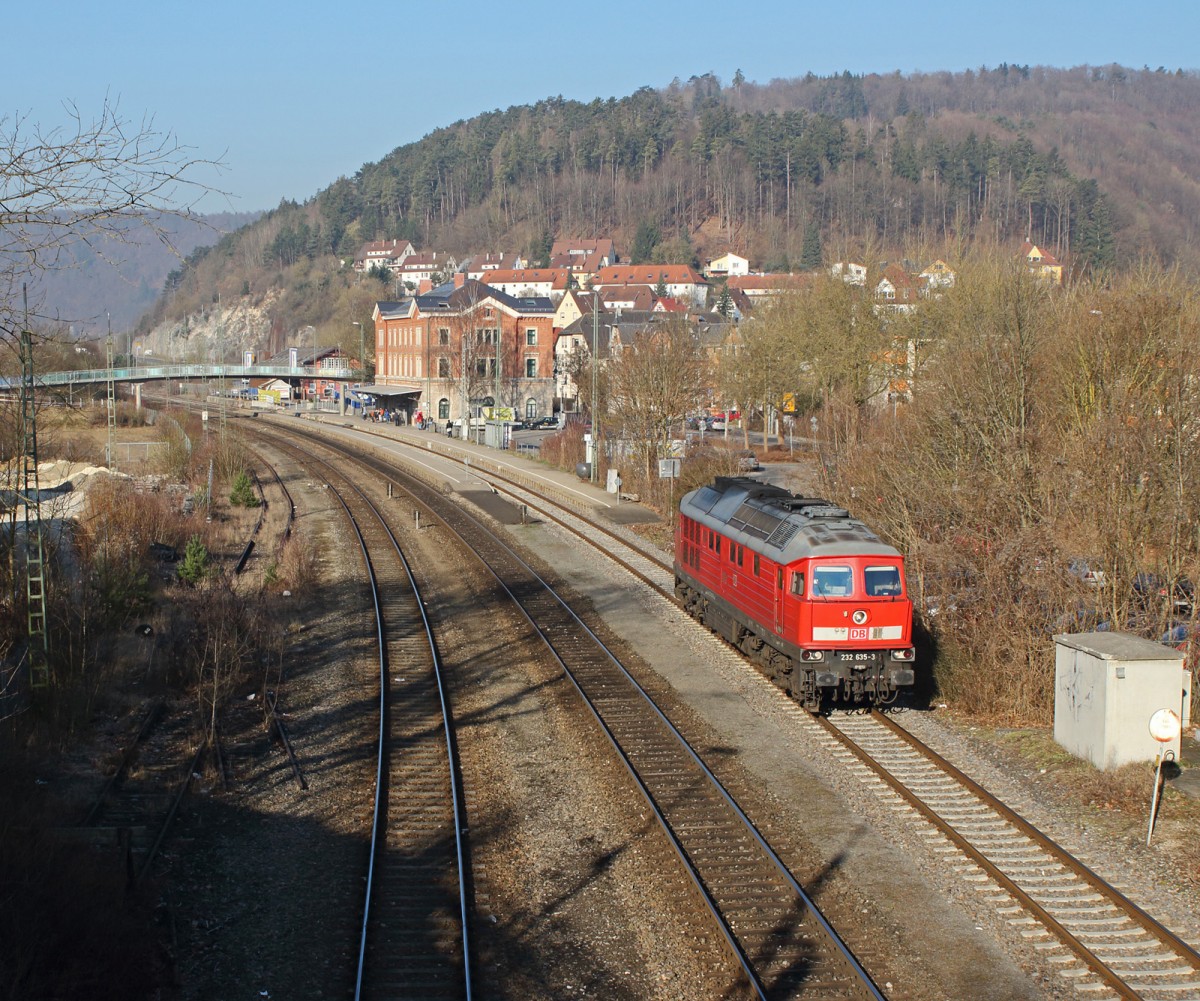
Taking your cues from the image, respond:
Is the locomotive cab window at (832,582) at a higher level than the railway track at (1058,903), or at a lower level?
higher

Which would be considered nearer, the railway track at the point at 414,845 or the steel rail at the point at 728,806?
the steel rail at the point at 728,806

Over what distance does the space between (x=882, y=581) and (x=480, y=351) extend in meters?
63.6

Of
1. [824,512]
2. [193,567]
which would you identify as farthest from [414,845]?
[193,567]

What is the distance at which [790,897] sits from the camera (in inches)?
423

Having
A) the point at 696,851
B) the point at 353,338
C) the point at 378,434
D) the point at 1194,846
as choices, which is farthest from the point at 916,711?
the point at 353,338

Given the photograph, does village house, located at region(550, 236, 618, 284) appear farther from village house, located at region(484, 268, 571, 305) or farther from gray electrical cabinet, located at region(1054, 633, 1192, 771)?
gray electrical cabinet, located at region(1054, 633, 1192, 771)

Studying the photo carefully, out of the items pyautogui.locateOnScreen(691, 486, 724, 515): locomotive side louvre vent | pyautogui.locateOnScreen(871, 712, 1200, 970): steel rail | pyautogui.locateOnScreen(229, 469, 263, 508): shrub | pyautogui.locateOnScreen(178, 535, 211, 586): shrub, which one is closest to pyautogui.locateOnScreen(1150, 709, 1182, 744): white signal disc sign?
pyautogui.locateOnScreen(871, 712, 1200, 970): steel rail

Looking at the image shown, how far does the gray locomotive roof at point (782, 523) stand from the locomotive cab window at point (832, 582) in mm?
242

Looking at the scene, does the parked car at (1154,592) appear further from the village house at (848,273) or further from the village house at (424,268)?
the village house at (424,268)

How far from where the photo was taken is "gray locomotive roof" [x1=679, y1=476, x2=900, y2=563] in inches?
659

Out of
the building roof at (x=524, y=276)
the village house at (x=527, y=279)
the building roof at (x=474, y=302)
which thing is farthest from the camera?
the building roof at (x=524, y=276)

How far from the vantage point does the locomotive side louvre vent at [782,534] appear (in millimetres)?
17422

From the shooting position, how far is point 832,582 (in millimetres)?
16438

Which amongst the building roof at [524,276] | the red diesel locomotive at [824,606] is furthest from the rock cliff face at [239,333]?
the red diesel locomotive at [824,606]
